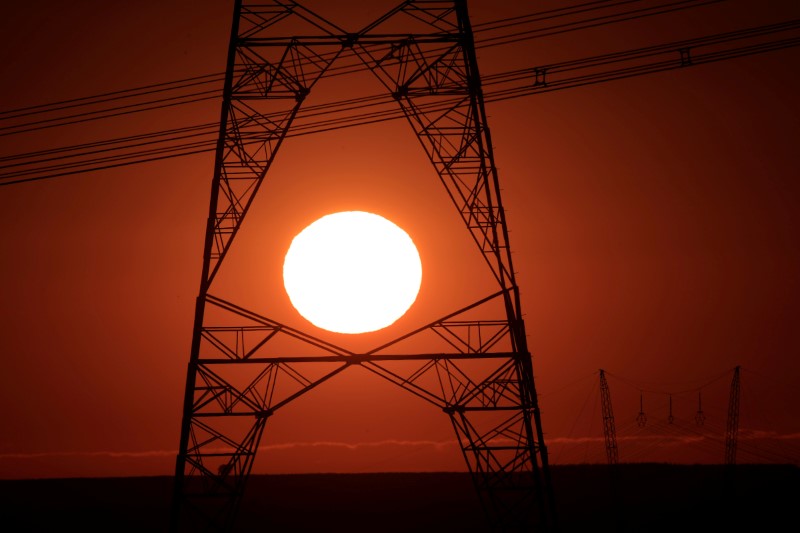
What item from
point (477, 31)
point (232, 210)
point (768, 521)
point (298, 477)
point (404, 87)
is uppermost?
point (477, 31)

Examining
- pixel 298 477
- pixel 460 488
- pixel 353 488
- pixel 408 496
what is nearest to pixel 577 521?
pixel 460 488

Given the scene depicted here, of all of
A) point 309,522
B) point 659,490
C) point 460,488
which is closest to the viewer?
point 309,522

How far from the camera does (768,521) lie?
101ft

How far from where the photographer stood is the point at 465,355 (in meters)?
19.8

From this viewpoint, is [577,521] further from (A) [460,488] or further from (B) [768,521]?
(B) [768,521]

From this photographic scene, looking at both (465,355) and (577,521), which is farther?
(577,521)

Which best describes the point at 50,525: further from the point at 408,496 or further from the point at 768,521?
the point at 768,521

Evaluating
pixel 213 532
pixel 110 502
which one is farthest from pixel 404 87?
pixel 110 502

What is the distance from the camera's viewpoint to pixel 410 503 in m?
30.2

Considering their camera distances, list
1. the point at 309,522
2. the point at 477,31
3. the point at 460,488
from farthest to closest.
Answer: the point at 460,488 < the point at 309,522 < the point at 477,31

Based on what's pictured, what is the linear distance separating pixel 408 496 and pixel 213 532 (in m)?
7.68

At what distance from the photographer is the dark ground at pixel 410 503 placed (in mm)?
29062

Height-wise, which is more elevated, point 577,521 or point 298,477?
point 298,477

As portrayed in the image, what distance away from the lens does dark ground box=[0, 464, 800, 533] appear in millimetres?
29062
